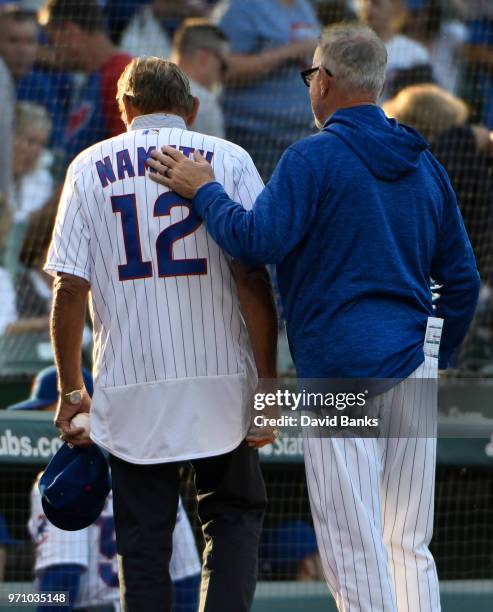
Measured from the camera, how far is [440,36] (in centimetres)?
789

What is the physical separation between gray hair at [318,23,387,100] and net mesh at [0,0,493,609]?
201cm

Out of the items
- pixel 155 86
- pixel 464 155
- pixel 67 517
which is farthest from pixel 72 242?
pixel 464 155

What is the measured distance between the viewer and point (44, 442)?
14.3 feet

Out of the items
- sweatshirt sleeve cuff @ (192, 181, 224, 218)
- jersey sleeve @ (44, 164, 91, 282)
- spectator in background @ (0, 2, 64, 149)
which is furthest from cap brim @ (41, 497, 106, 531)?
spectator in background @ (0, 2, 64, 149)

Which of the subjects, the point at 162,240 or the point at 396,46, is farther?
the point at 396,46

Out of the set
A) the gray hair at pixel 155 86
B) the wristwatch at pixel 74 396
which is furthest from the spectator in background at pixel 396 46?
the wristwatch at pixel 74 396

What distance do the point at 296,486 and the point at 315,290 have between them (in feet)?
6.39

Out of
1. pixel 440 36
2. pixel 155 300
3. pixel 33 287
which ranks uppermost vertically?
pixel 440 36

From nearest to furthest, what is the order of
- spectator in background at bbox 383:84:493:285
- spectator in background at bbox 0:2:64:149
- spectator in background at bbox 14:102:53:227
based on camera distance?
spectator in background at bbox 383:84:493:285 < spectator in background at bbox 14:102:53:227 < spectator in background at bbox 0:2:64:149

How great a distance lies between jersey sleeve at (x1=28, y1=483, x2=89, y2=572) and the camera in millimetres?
4176

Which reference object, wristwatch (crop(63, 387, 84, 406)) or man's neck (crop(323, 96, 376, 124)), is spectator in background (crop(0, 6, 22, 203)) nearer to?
wristwatch (crop(63, 387, 84, 406))

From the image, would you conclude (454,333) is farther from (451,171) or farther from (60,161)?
(60,161)

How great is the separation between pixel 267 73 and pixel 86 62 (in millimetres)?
1125

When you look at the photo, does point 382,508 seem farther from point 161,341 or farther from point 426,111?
point 426,111
